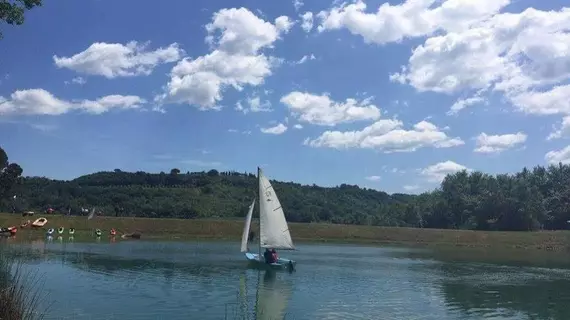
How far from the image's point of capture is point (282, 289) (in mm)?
40844

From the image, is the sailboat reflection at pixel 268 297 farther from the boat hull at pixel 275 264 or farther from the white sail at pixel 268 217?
the white sail at pixel 268 217

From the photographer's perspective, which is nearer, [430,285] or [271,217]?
[430,285]

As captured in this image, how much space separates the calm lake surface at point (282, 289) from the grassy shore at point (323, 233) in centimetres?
4142

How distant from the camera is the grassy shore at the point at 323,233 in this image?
104 m

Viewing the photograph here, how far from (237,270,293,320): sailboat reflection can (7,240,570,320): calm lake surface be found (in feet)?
0.23

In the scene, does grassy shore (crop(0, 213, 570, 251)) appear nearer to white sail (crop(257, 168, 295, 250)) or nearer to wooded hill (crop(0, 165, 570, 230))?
wooded hill (crop(0, 165, 570, 230))

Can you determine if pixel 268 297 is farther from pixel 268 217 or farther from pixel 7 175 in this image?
pixel 7 175

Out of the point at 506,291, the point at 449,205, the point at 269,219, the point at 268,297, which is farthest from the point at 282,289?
the point at 449,205

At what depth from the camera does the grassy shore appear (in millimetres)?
103938

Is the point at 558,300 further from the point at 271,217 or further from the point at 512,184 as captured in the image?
the point at 512,184

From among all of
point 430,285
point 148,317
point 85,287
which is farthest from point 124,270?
point 430,285

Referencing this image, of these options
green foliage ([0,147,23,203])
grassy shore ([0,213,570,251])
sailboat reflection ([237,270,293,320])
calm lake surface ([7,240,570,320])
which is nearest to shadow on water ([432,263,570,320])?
calm lake surface ([7,240,570,320])

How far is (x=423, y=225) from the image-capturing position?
17075cm

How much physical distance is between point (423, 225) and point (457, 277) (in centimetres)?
12091
